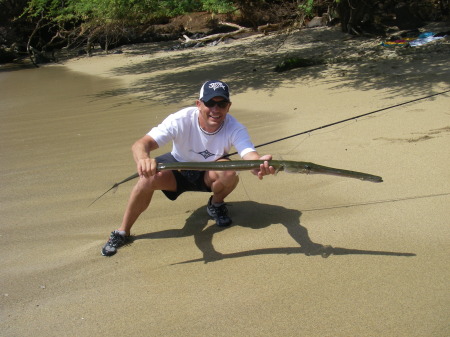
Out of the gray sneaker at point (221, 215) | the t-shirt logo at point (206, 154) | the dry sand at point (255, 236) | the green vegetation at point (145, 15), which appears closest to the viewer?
the dry sand at point (255, 236)

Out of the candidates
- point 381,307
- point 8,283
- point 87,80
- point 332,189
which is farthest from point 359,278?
point 87,80

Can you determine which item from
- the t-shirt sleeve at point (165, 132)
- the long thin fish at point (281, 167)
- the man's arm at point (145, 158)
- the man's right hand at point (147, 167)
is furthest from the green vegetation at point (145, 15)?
the man's right hand at point (147, 167)

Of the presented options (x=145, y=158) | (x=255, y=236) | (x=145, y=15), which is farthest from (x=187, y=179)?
(x=145, y=15)

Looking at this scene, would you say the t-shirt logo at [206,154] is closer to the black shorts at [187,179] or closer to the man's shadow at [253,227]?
the black shorts at [187,179]

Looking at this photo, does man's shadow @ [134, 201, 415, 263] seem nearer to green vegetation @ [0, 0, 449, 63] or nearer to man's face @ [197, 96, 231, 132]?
man's face @ [197, 96, 231, 132]

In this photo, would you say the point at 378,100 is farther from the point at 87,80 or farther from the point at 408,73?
the point at 87,80

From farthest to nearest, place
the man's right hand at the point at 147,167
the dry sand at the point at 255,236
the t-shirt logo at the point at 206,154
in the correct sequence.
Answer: the t-shirt logo at the point at 206,154, the man's right hand at the point at 147,167, the dry sand at the point at 255,236

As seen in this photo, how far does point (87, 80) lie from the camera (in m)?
13.4

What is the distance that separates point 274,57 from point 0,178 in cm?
913

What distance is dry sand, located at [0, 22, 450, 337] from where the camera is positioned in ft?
9.28

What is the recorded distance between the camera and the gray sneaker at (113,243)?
3602 mm

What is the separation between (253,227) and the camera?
3.90 metres

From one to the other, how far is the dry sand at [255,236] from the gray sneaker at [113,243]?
8 cm

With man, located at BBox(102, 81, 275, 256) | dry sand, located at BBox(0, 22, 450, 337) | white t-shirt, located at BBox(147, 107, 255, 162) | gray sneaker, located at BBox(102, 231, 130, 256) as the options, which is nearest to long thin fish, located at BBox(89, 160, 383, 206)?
man, located at BBox(102, 81, 275, 256)
